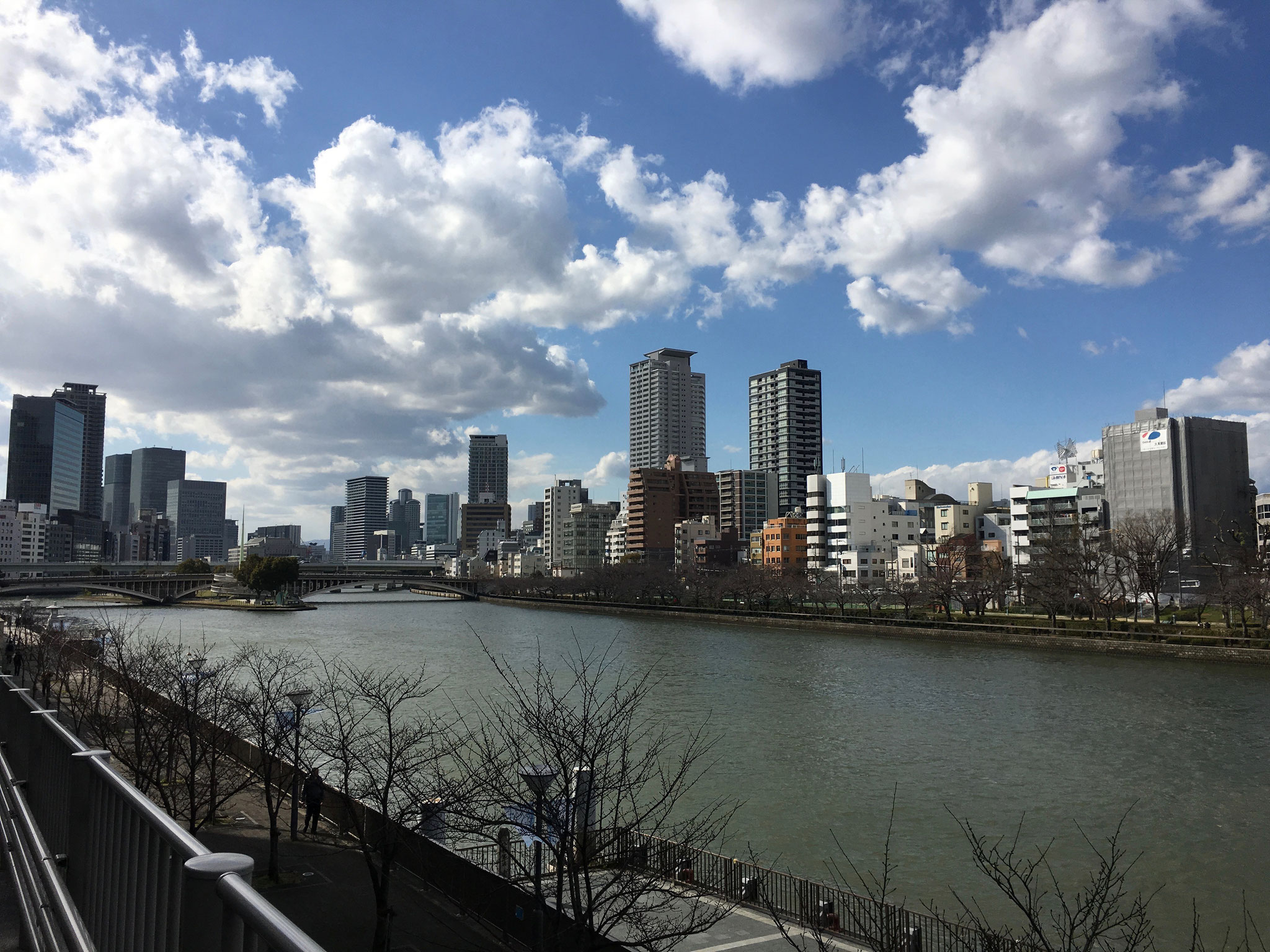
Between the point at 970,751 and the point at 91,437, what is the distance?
21587cm

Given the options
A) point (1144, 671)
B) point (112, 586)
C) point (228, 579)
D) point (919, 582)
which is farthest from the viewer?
point (228, 579)

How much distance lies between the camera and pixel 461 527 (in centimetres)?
18212

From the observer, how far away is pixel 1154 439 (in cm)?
5388

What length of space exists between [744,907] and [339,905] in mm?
4154

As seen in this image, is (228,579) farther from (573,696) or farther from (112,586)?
(573,696)

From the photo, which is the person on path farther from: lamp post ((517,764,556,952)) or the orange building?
the orange building

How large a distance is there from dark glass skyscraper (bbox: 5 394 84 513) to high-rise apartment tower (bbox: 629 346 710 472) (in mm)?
103199

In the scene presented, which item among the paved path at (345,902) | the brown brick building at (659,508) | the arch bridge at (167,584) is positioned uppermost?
the brown brick building at (659,508)

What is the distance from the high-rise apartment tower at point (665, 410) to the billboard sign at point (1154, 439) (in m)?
106

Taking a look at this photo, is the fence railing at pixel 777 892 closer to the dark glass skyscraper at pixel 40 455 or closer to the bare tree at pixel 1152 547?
the bare tree at pixel 1152 547

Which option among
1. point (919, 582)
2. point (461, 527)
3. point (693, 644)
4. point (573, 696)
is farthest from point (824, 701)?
point (461, 527)

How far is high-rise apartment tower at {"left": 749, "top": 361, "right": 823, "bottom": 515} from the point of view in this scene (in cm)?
12488

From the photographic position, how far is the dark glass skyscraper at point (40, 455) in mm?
151250

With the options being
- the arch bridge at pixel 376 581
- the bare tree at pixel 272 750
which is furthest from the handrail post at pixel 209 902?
the arch bridge at pixel 376 581
